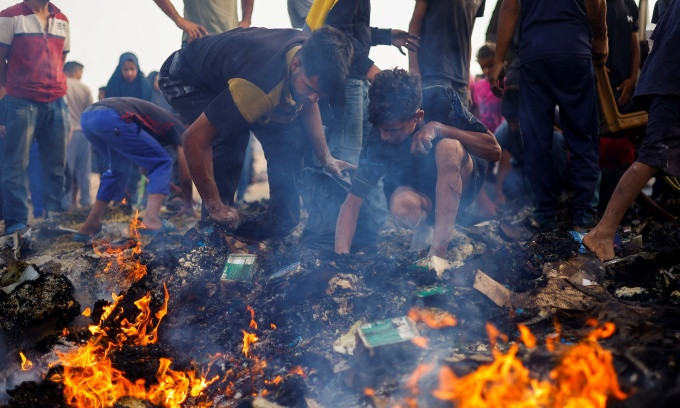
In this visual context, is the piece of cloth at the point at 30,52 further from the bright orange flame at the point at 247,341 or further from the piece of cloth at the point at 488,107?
the piece of cloth at the point at 488,107

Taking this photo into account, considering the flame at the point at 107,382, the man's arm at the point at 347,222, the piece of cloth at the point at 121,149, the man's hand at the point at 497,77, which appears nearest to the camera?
the flame at the point at 107,382

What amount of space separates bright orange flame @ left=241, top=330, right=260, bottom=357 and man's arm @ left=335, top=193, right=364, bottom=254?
105 centimetres

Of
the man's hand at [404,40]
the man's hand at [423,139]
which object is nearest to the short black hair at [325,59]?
the man's hand at [423,139]

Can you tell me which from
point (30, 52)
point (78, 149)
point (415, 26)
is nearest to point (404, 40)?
point (415, 26)

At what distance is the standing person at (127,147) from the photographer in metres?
4.86

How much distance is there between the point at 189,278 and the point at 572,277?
9.44 ft

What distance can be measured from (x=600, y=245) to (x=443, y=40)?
2.55 meters

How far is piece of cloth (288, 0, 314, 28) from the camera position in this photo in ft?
16.9

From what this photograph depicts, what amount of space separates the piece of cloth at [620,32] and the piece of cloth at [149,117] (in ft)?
15.8

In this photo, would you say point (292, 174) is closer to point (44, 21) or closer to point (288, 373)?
point (288, 373)

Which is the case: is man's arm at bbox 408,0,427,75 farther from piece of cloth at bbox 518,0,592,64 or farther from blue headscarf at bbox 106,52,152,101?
blue headscarf at bbox 106,52,152,101

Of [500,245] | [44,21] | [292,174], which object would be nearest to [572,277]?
[500,245]

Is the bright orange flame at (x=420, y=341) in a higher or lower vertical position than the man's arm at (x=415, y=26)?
lower

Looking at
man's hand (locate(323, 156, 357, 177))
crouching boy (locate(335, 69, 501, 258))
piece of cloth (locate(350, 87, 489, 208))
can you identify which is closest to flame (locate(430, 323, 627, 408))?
crouching boy (locate(335, 69, 501, 258))
